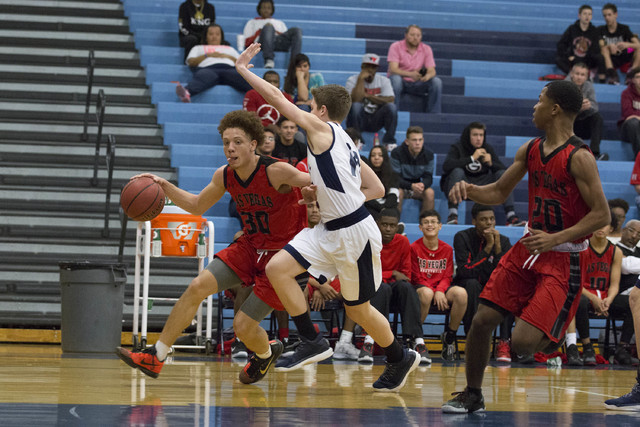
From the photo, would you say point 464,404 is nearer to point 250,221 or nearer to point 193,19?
point 250,221

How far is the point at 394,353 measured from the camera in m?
5.64

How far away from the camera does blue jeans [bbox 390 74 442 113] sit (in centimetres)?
1246

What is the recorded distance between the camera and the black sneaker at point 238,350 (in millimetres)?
8289

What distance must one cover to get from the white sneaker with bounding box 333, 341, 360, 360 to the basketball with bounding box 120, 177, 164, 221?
335 centimetres

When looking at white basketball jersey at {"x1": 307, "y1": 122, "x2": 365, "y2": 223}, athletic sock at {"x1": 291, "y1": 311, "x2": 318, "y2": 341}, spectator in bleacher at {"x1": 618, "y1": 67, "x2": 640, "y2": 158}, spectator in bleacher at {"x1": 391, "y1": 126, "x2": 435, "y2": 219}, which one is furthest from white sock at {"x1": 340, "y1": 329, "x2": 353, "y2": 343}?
spectator in bleacher at {"x1": 618, "y1": 67, "x2": 640, "y2": 158}

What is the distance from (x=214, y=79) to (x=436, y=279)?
438 cm

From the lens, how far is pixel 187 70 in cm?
1243

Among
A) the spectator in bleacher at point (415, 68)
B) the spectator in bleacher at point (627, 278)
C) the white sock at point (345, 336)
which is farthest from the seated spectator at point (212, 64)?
the spectator in bleacher at point (627, 278)

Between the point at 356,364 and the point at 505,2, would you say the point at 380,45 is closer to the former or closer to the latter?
the point at 505,2

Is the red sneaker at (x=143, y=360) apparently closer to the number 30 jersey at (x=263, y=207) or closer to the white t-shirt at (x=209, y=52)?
the number 30 jersey at (x=263, y=207)

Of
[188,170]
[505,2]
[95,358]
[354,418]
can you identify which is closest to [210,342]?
[95,358]

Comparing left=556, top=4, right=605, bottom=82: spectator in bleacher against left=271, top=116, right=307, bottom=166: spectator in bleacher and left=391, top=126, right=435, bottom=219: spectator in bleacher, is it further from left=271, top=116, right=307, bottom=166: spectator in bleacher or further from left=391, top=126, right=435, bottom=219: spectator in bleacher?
left=271, top=116, right=307, bottom=166: spectator in bleacher

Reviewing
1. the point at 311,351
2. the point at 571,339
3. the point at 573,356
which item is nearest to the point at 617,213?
the point at 571,339

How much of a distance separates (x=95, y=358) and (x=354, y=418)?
4.09 meters
